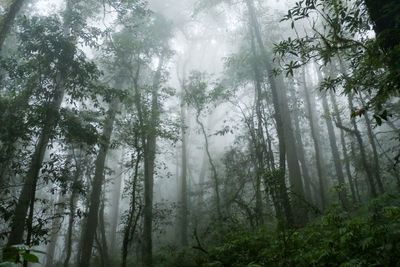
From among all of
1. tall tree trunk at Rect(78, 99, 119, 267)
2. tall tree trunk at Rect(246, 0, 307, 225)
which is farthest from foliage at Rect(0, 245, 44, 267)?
tall tree trunk at Rect(78, 99, 119, 267)

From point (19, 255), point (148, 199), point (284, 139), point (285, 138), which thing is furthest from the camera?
point (285, 138)

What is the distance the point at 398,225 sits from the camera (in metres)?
3.93

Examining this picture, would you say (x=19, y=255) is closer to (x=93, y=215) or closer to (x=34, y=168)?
(x=34, y=168)

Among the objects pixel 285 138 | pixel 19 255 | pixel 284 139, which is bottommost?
pixel 19 255

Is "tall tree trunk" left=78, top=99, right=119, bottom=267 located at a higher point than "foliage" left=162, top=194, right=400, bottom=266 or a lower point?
higher

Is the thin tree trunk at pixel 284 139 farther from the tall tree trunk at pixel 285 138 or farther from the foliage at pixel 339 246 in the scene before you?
the foliage at pixel 339 246

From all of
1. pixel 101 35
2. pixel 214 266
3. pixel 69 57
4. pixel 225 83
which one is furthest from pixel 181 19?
pixel 214 266

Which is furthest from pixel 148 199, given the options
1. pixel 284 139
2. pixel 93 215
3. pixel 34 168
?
pixel 284 139

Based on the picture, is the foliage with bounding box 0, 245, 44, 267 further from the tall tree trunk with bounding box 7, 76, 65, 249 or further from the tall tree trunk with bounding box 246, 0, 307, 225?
the tall tree trunk with bounding box 246, 0, 307, 225

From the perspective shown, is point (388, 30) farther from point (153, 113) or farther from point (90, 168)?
point (90, 168)

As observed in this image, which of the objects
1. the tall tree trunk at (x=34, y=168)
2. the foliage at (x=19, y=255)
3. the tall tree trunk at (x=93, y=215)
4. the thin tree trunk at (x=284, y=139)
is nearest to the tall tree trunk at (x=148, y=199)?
the tall tree trunk at (x=93, y=215)

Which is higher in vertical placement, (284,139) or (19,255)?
(284,139)

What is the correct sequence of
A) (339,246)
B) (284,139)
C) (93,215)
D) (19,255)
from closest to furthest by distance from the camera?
(19,255), (339,246), (284,139), (93,215)

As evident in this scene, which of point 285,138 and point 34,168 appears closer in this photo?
point 34,168
